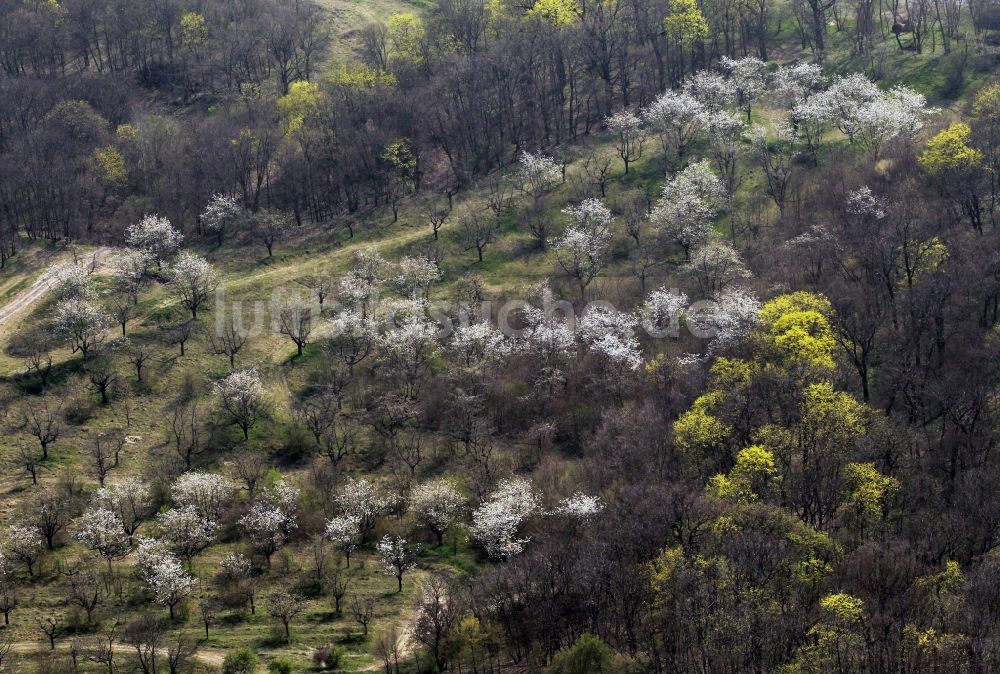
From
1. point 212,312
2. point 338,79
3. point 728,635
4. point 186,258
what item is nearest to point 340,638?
point 728,635

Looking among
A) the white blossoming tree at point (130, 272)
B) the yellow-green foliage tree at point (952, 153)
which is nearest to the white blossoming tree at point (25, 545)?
the white blossoming tree at point (130, 272)

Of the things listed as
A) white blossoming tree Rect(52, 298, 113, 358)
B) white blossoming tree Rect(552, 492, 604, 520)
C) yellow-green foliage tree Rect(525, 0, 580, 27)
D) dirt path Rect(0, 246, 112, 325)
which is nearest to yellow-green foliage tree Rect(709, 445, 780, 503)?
white blossoming tree Rect(552, 492, 604, 520)

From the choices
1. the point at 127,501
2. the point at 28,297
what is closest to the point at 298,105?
the point at 28,297

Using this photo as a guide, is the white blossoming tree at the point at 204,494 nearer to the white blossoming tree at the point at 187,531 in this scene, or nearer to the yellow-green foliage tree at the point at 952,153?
the white blossoming tree at the point at 187,531

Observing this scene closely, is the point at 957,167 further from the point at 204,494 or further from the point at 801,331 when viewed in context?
the point at 204,494

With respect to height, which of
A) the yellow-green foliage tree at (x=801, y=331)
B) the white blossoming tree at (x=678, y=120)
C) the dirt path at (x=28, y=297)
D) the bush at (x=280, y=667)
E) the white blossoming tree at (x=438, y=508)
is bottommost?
the bush at (x=280, y=667)

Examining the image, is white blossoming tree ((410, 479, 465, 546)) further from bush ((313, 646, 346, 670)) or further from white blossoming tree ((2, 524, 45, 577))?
white blossoming tree ((2, 524, 45, 577))

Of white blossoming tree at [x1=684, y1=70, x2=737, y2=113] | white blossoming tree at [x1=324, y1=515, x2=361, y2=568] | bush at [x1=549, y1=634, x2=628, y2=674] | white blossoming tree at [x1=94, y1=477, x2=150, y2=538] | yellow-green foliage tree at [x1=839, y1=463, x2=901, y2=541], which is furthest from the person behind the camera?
white blossoming tree at [x1=684, y1=70, x2=737, y2=113]
